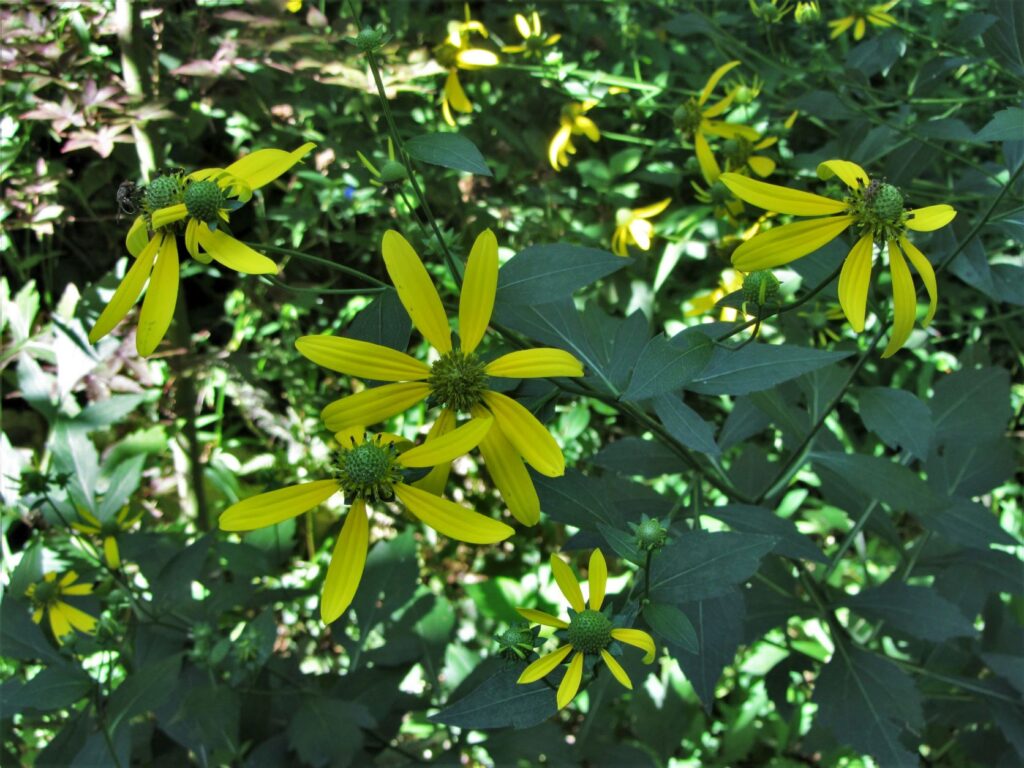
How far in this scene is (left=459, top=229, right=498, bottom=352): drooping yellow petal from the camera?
2.42 feet

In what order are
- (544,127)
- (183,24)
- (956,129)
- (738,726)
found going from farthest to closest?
(544,127), (183,24), (738,726), (956,129)

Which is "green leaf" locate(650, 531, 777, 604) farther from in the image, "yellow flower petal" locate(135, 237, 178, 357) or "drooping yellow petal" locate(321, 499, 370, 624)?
"yellow flower petal" locate(135, 237, 178, 357)

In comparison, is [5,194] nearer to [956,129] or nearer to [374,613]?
[374,613]

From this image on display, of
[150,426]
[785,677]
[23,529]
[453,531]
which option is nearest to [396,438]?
[453,531]

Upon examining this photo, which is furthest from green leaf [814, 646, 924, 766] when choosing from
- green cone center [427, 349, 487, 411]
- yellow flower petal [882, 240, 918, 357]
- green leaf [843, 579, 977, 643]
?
green cone center [427, 349, 487, 411]

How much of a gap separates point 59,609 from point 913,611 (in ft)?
3.99

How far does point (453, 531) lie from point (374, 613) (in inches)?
29.3

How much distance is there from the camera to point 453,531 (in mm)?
710

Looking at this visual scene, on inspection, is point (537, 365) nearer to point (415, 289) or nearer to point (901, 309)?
point (415, 289)

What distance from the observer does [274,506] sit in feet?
2.34

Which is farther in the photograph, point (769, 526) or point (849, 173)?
point (769, 526)

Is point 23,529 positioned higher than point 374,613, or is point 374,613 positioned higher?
point 374,613

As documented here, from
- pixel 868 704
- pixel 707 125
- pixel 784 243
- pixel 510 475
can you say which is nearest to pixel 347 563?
pixel 510 475

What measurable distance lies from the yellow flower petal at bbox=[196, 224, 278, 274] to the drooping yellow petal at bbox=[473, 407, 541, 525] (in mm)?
232
